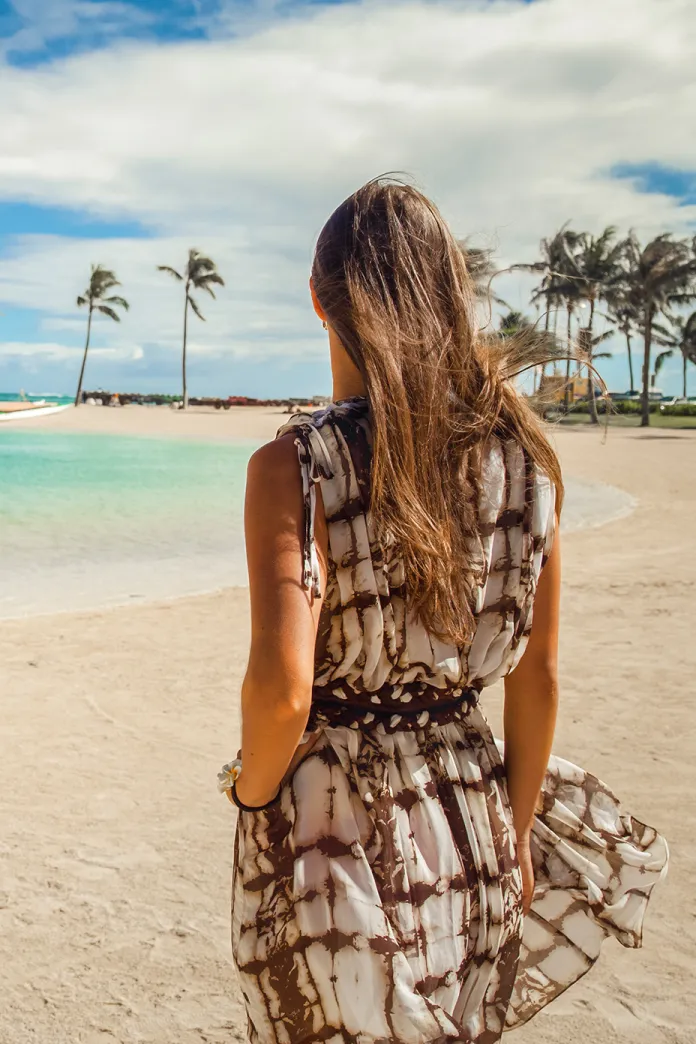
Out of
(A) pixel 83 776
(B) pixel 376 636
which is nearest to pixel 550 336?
(B) pixel 376 636

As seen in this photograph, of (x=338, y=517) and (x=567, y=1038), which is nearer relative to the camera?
(x=338, y=517)

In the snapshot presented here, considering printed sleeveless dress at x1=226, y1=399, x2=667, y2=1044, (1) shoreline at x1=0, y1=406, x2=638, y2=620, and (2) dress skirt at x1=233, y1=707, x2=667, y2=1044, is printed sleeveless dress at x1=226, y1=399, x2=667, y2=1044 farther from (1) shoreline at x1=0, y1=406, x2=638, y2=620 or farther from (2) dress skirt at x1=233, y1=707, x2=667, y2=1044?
(1) shoreline at x1=0, y1=406, x2=638, y2=620

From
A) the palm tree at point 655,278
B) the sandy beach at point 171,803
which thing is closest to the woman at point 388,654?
the sandy beach at point 171,803

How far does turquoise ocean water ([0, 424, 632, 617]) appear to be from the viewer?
383 inches

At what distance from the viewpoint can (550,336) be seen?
1.66 m

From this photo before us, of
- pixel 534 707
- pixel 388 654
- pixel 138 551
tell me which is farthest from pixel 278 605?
pixel 138 551

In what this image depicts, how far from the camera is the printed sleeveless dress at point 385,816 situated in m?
1.33

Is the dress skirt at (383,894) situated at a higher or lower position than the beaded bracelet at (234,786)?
lower

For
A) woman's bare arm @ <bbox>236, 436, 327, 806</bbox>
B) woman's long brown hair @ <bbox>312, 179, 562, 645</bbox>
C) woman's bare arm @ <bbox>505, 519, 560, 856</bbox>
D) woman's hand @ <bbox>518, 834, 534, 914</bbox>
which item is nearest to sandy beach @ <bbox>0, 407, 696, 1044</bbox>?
woman's hand @ <bbox>518, 834, 534, 914</bbox>

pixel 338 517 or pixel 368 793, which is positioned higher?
pixel 338 517

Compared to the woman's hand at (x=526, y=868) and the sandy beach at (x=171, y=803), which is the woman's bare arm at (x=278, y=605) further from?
the sandy beach at (x=171, y=803)

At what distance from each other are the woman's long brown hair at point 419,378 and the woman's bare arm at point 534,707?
212 millimetres

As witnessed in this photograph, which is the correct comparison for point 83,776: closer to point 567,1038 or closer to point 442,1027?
point 567,1038

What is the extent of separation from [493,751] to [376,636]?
36 cm
